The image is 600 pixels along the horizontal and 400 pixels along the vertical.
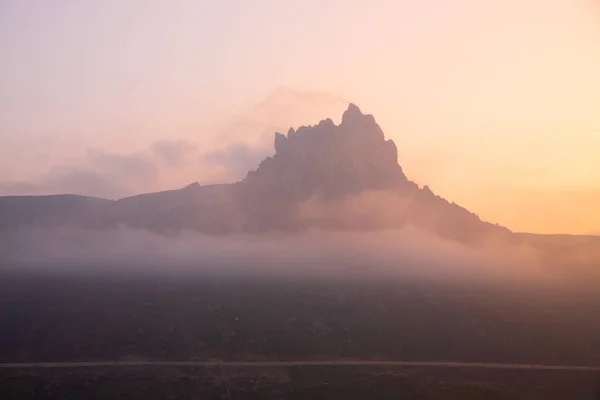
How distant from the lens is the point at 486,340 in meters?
138

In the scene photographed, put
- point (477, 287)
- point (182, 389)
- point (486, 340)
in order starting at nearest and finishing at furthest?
point (182, 389)
point (486, 340)
point (477, 287)

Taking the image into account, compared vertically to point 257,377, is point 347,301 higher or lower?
higher

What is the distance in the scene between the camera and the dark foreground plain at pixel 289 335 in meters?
107

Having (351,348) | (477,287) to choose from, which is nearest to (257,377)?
(351,348)

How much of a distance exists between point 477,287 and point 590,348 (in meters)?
58.1

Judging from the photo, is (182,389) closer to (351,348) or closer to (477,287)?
(351,348)

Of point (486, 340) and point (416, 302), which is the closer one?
point (486, 340)

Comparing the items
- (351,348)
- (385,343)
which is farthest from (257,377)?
(385,343)

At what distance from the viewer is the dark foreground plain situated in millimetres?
106562

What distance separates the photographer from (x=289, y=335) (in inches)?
5428

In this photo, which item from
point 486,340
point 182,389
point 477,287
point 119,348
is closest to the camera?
point 182,389

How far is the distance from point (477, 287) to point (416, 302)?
111 ft

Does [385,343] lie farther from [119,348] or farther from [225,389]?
[119,348]

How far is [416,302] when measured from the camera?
168000 mm
